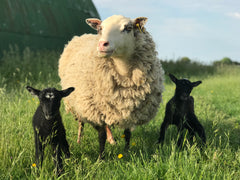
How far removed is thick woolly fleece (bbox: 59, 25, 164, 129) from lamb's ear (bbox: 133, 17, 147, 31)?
0.30 feet

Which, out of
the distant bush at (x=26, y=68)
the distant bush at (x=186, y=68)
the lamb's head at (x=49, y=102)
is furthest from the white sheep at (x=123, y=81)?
the distant bush at (x=186, y=68)

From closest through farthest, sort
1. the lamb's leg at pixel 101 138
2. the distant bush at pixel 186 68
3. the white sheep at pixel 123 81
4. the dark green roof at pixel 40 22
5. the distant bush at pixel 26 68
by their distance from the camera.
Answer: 1. the white sheep at pixel 123 81
2. the lamb's leg at pixel 101 138
3. the distant bush at pixel 26 68
4. the dark green roof at pixel 40 22
5. the distant bush at pixel 186 68

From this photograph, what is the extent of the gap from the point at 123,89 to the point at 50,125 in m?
1.10

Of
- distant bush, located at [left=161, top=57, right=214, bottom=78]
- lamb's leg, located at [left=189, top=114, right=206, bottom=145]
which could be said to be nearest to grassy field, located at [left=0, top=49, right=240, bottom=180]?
lamb's leg, located at [left=189, top=114, right=206, bottom=145]

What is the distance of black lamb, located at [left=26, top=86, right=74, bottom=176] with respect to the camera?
116 inches

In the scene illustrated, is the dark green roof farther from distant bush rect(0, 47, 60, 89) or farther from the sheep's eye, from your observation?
the sheep's eye

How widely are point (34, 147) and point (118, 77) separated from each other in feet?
4.63

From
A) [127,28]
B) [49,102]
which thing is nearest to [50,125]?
[49,102]

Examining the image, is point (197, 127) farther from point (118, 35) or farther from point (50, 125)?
point (50, 125)

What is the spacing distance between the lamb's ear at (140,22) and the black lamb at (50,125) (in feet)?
3.95

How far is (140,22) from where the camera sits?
356 centimetres

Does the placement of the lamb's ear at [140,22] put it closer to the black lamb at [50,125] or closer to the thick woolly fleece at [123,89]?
the thick woolly fleece at [123,89]

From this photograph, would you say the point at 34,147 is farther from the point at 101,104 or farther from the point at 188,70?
the point at 188,70

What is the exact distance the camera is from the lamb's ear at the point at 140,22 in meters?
3.52
